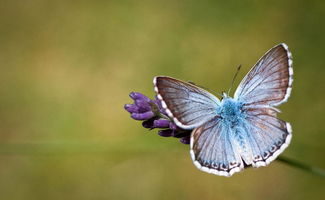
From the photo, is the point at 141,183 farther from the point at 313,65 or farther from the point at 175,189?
the point at 313,65

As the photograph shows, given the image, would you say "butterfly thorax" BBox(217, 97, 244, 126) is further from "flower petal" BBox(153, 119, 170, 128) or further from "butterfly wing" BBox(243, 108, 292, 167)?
"flower petal" BBox(153, 119, 170, 128)

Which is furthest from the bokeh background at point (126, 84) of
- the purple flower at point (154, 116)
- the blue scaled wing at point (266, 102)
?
the blue scaled wing at point (266, 102)

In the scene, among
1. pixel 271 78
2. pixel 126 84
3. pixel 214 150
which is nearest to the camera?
pixel 214 150

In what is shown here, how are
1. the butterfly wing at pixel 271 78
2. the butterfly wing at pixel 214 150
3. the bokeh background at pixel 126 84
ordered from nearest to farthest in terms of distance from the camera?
1. the butterfly wing at pixel 214 150
2. the butterfly wing at pixel 271 78
3. the bokeh background at pixel 126 84

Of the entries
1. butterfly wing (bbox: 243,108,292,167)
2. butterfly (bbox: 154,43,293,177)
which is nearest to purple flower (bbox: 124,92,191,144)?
butterfly (bbox: 154,43,293,177)

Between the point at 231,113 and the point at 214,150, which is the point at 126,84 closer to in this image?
the point at 231,113

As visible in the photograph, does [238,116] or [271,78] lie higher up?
[271,78]

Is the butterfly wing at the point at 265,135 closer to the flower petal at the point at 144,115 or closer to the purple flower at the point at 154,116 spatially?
the purple flower at the point at 154,116

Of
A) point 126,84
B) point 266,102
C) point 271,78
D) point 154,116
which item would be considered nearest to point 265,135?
point 266,102
